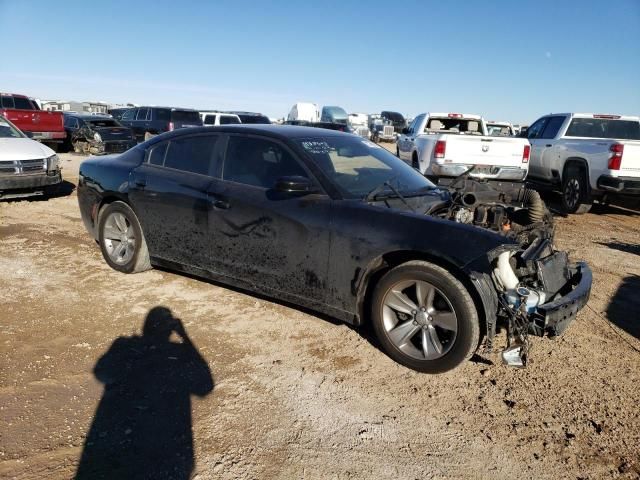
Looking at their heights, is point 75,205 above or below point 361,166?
below

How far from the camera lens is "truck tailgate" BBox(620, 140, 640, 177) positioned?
26.5 ft

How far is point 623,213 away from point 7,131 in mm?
12293

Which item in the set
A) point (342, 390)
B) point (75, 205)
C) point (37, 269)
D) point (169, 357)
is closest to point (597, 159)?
point (342, 390)

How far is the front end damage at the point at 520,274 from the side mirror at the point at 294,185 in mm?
996

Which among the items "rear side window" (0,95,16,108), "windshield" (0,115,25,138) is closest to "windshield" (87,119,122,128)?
"rear side window" (0,95,16,108)

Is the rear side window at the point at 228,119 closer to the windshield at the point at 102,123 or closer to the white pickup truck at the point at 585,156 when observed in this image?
the windshield at the point at 102,123

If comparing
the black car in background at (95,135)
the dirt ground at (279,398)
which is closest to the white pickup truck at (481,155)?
the dirt ground at (279,398)

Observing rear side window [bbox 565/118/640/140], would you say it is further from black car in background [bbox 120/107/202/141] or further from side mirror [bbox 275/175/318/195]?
black car in background [bbox 120/107/202/141]

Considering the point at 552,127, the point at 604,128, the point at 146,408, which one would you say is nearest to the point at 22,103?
the point at 552,127

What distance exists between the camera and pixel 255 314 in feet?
13.7

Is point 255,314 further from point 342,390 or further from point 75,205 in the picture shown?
point 75,205

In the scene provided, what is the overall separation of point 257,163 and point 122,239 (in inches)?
74.0

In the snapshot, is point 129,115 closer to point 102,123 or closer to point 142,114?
point 142,114

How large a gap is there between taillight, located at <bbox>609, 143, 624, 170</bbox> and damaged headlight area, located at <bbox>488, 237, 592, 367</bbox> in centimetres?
562
